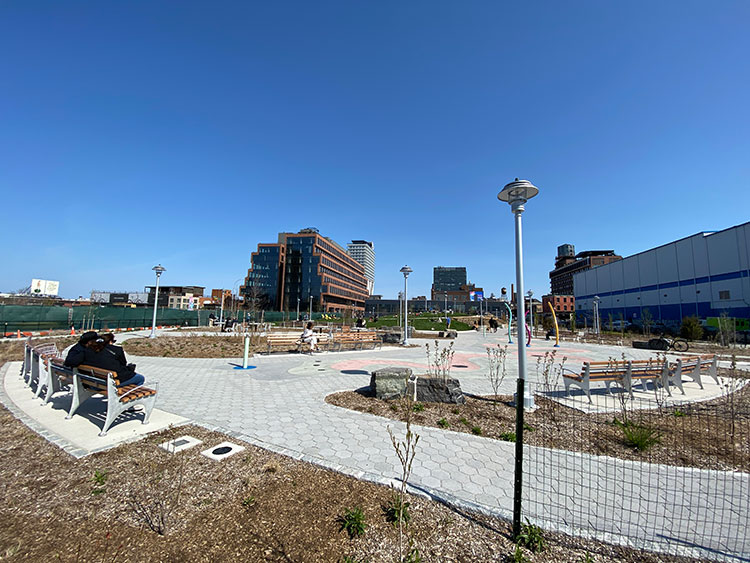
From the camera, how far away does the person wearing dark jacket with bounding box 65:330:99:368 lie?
16.7 feet

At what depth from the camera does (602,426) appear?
5242 mm

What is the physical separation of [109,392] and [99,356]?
1.09m

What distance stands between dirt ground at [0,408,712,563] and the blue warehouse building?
50906 mm

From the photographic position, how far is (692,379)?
868 cm

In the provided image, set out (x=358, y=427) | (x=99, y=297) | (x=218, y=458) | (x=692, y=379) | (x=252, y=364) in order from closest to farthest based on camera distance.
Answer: (x=218, y=458) → (x=358, y=427) → (x=692, y=379) → (x=252, y=364) → (x=99, y=297)

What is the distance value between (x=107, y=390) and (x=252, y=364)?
21.3ft

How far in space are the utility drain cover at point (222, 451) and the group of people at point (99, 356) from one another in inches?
93.2

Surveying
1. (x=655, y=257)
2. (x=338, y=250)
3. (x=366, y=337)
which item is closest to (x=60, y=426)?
(x=366, y=337)

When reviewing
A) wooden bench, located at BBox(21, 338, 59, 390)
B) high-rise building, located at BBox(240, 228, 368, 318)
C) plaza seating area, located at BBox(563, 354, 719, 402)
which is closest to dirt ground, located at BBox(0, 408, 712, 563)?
wooden bench, located at BBox(21, 338, 59, 390)

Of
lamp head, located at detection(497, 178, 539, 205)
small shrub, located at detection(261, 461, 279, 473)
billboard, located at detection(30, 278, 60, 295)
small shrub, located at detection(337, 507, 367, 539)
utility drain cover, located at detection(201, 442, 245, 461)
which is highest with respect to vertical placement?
billboard, located at detection(30, 278, 60, 295)

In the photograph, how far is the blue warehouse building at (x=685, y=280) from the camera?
35906mm

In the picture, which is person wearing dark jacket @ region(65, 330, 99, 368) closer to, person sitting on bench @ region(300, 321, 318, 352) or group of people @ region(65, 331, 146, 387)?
group of people @ region(65, 331, 146, 387)

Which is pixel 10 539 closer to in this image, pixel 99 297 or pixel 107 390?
pixel 107 390

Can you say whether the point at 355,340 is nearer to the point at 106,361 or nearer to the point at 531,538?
the point at 106,361
